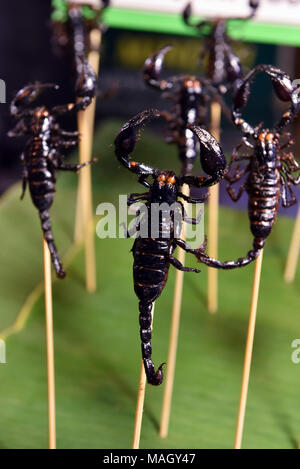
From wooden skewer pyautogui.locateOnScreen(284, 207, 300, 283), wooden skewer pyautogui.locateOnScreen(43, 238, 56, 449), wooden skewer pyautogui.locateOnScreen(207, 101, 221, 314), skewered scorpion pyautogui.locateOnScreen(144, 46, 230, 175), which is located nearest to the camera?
wooden skewer pyautogui.locateOnScreen(43, 238, 56, 449)

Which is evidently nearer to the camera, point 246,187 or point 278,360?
point 246,187

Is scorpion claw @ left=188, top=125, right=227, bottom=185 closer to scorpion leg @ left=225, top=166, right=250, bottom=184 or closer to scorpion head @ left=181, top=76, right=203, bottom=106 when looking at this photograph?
scorpion leg @ left=225, top=166, right=250, bottom=184

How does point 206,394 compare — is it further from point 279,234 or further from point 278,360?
point 279,234

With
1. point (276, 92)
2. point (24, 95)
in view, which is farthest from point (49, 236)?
point (276, 92)

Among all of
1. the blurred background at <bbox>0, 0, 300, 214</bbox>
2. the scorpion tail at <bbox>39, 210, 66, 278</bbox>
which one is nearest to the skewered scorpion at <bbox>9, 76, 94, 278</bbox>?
the scorpion tail at <bbox>39, 210, 66, 278</bbox>

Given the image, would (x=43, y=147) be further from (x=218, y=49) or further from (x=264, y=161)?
(x=218, y=49)

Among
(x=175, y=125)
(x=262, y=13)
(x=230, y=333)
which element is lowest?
(x=230, y=333)
